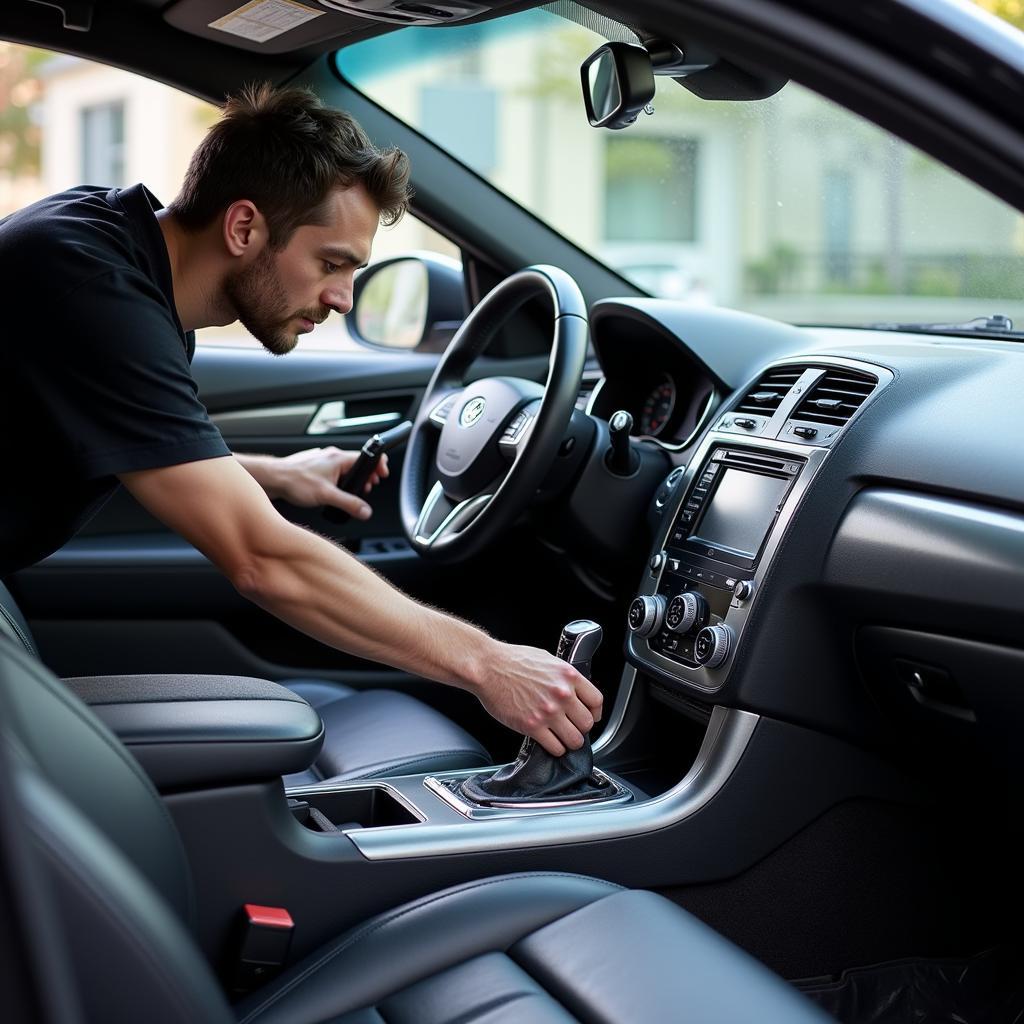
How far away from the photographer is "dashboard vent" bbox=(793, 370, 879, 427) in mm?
1896

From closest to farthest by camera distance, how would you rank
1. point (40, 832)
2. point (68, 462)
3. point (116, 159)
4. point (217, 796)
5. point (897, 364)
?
point (40, 832) → point (217, 796) → point (68, 462) → point (897, 364) → point (116, 159)

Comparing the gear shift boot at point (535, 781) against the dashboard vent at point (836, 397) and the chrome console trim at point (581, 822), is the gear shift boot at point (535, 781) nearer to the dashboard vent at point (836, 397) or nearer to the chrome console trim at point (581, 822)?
the chrome console trim at point (581, 822)

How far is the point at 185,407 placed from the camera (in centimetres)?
157

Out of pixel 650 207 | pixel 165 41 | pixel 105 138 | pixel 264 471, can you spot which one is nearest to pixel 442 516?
pixel 264 471

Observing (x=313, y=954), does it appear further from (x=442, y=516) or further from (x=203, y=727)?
(x=442, y=516)

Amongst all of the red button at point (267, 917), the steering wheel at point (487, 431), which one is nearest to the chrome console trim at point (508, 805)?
the red button at point (267, 917)

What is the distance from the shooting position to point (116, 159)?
18078 millimetres

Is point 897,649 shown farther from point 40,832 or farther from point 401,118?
point 401,118

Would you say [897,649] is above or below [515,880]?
above

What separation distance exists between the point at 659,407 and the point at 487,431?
0.36 metres

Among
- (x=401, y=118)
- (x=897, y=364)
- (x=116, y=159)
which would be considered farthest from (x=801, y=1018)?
(x=116, y=159)

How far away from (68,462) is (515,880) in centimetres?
71

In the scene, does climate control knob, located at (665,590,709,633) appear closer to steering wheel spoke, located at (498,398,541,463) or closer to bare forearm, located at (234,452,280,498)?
steering wheel spoke, located at (498,398,541,463)

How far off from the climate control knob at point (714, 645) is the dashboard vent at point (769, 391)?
354 mm
